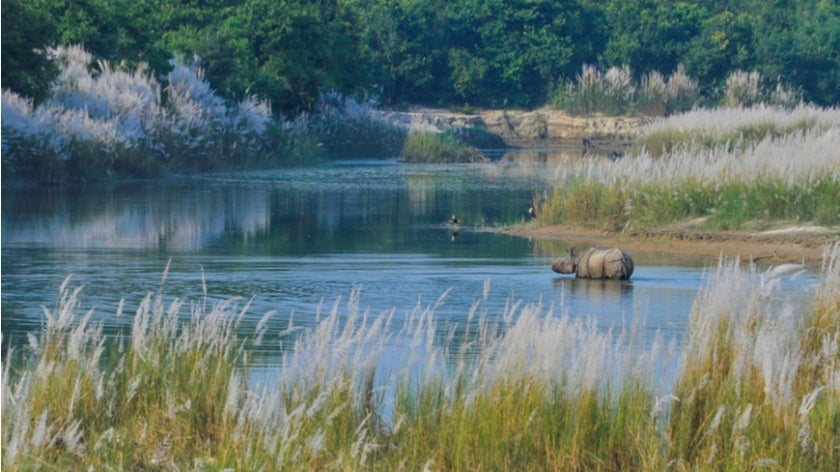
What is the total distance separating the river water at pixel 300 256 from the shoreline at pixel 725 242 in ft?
2.60

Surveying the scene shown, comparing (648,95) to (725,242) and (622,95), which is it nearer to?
(622,95)

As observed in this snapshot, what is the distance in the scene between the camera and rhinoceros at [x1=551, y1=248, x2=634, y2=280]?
16.8 metres

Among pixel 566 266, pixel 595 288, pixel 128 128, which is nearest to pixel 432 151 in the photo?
pixel 128 128

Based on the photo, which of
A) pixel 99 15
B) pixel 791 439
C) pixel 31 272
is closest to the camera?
pixel 791 439

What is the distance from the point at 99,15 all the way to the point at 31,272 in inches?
1009

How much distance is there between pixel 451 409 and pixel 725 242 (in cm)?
1288

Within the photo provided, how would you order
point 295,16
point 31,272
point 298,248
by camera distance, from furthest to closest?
point 295,16 → point 298,248 → point 31,272

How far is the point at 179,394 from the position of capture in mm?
8492

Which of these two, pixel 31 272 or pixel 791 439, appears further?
pixel 31 272

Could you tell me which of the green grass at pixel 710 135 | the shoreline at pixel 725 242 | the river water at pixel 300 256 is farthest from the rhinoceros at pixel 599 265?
the green grass at pixel 710 135

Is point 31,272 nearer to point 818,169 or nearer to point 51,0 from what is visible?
point 818,169

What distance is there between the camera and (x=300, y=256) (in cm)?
1939

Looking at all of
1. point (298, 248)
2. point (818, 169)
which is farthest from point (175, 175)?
point (818, 169)

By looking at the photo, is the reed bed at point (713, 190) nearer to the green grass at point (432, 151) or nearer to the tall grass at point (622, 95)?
the green grass at point (432, 151)
